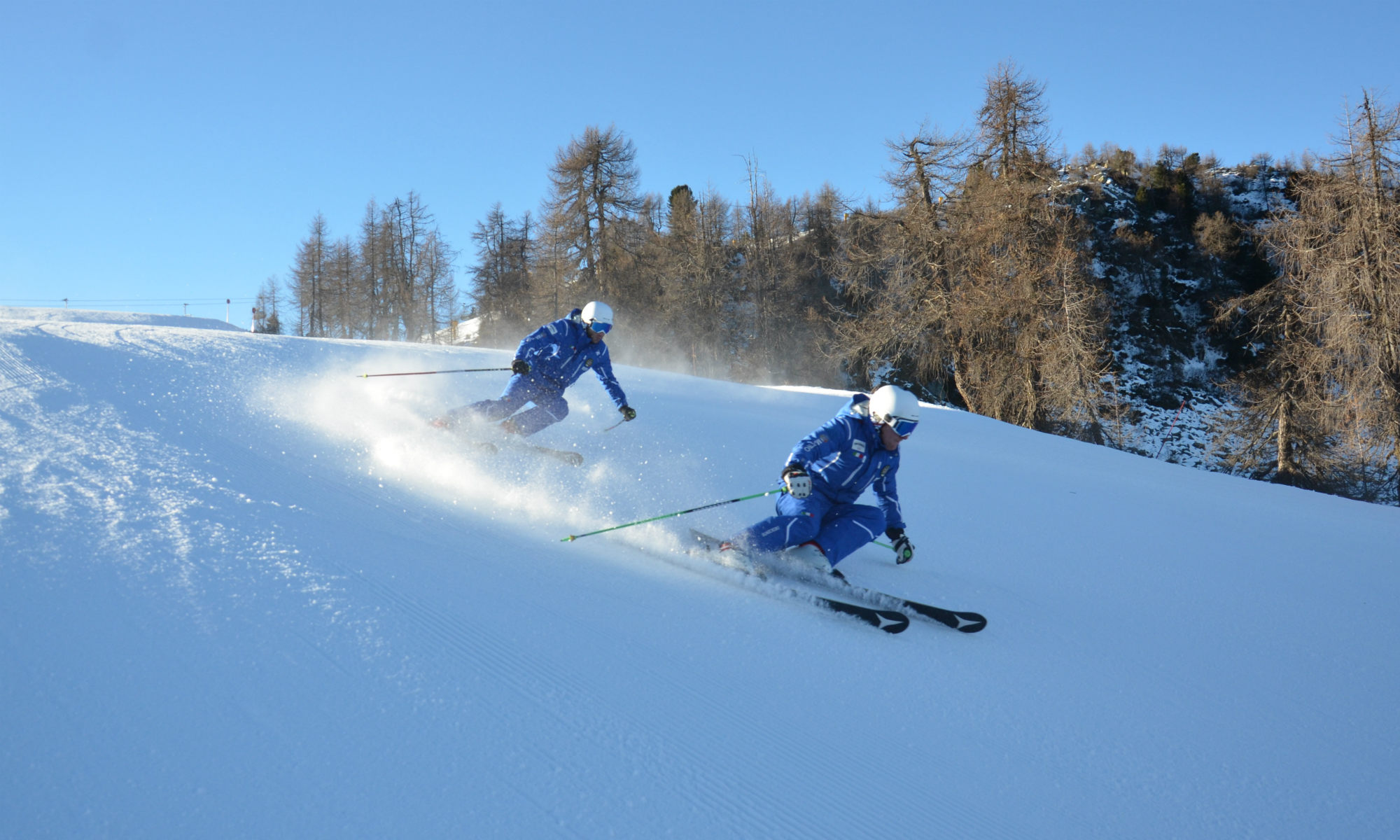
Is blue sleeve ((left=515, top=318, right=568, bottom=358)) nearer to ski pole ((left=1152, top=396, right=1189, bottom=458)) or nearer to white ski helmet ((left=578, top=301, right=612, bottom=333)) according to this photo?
white ski helmet ((left=578, top=301, right=612, bottom=333))

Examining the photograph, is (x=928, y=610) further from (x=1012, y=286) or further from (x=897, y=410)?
(x=1012, y=286)

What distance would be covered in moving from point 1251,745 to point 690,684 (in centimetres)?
231

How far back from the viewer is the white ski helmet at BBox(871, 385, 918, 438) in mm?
4195

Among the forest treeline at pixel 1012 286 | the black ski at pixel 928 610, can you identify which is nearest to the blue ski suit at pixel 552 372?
the black ski at pixel 928 610

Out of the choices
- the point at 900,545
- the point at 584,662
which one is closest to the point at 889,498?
the point at 900,545

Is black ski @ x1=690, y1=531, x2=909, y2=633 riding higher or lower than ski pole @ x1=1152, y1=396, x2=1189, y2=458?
higher

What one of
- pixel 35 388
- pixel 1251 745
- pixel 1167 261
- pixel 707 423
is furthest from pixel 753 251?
pixel 1251 745

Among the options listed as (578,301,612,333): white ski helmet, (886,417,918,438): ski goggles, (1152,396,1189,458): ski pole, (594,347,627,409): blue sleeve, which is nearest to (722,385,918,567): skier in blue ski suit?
(886,417,918,438): ski goggles

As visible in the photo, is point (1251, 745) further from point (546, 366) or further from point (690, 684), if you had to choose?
point (546, 366)

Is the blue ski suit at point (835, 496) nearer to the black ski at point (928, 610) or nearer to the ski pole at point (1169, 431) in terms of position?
the black ski at point (928, 610)

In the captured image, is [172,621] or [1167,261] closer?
[172,621]

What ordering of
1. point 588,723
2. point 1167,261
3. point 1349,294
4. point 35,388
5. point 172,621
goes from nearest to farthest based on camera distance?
point 588,723, point 172,621, point 35,388, point 1349,294, point 1167,261

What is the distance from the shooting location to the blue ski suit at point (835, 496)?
4207 mm

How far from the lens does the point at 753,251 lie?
3056 cm
